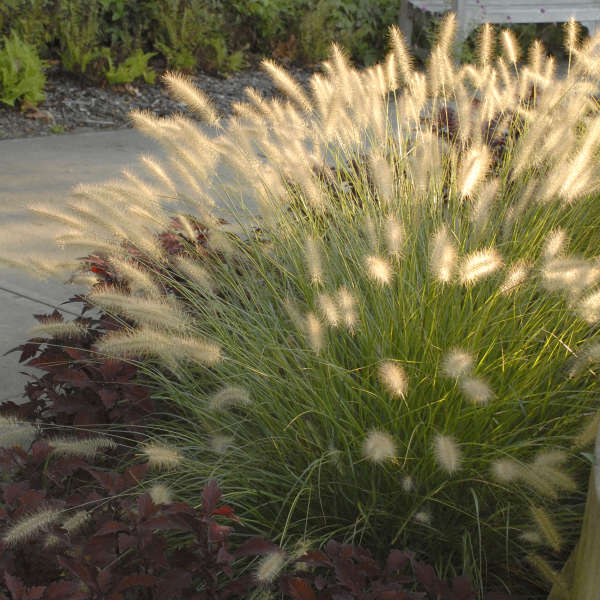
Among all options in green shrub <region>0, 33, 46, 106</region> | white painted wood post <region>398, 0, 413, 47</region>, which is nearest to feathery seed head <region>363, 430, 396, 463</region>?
green shrub <region>0, 33, 46, 106</region>

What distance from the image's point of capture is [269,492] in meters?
2.15

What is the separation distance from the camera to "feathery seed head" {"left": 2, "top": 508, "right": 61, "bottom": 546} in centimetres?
162

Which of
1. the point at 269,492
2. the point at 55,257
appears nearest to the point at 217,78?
the point at 55,257

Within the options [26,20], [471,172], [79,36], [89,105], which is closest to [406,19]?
[79,36]

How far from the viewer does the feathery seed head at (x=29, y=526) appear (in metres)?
1.62

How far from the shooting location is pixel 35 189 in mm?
5273

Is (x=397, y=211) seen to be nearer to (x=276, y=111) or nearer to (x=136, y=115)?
(x=276, y=111)

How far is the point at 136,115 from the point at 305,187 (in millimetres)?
614

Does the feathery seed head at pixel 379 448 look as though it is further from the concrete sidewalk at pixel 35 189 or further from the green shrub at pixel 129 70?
the green shrub at pixel 129 70

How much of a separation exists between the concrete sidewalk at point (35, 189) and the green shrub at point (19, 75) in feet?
1.72

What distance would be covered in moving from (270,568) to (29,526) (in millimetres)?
491

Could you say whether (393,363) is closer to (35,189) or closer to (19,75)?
(35,189)

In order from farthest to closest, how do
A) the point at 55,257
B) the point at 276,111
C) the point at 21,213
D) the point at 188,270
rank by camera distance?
the point at 21,213 < the point at 55,257 < the point at 276,111 < the point at 188,270

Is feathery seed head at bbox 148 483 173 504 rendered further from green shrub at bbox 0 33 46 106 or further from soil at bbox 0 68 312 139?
green shrub at bbox 0 33 46 106
